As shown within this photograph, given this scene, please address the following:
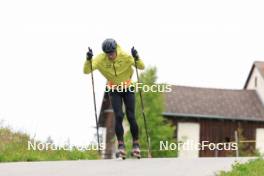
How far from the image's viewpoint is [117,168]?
10344mm

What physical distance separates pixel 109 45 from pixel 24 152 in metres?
2.78

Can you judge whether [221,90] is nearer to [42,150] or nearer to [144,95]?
[144,95]

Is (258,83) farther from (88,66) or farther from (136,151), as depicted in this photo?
(88,66)

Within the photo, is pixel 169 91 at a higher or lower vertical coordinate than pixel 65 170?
higher

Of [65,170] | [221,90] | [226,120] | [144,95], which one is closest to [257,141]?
[226,120]

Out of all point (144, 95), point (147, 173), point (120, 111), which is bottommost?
point (147, 173)

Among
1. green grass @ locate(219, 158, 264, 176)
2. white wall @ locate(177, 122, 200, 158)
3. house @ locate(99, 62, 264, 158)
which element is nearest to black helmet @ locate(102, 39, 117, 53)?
green grass @ locate(219, 158, 264, 176)

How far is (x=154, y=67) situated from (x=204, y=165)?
36322 mm

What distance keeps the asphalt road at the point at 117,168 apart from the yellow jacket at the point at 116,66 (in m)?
1.50

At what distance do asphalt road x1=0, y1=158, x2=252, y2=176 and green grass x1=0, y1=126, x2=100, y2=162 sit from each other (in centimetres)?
153

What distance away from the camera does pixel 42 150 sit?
541 inches

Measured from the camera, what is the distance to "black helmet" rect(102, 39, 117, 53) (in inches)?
465

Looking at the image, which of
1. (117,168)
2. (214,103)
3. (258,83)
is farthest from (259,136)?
(117,168)

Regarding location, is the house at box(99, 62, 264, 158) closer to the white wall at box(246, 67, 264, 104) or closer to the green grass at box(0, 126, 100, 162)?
the white wall at box(246, 67, 264, 104)
